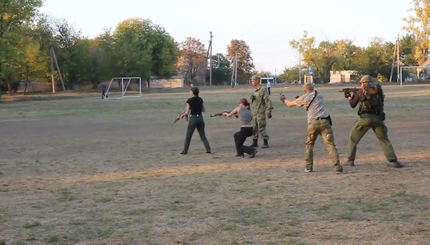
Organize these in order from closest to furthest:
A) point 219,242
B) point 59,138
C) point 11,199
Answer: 1. point 219,242
2. point 11,199
3. point 59,138

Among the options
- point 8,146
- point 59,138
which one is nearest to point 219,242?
point 8,146

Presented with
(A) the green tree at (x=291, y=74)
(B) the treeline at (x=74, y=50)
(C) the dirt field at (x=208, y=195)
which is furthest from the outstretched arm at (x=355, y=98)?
(A) the green tree at (x=291, y=74)

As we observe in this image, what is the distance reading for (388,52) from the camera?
104 metres

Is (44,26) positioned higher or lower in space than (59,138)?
higher

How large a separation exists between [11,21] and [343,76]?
233 feet

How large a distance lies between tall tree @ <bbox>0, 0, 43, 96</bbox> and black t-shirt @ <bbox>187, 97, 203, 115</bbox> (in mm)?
40628

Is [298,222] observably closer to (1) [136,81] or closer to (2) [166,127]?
(2) [166,127]

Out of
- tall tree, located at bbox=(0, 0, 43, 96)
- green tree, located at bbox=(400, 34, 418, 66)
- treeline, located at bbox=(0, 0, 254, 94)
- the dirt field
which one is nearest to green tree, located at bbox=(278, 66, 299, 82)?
green tree, located at bbox=(400, 34, 418, 66)

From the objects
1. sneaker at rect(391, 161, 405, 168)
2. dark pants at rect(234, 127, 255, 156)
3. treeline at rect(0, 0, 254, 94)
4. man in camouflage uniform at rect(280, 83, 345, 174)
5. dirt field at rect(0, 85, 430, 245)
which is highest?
treeline at rect(0, 0, 254, 94)

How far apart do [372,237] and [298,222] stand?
0.98 meters

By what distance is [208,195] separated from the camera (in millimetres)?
8414

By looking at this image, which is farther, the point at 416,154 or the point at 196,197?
the point at 416,154

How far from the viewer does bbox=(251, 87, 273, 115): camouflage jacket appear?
45.3 ft

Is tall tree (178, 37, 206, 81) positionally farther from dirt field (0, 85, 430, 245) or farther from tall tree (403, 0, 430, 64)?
dirt field (0, 85, 430, 245)
